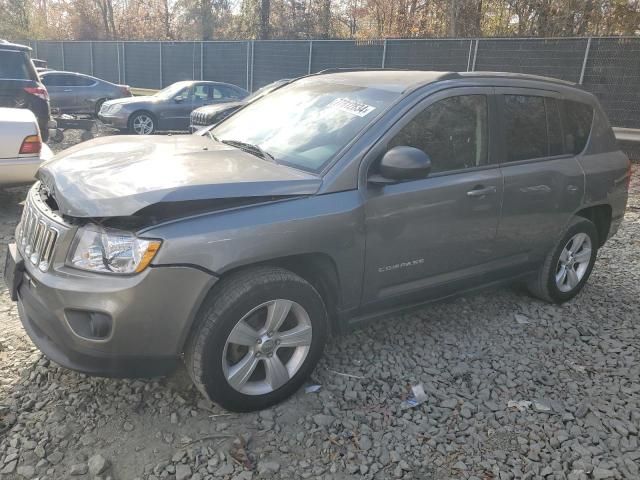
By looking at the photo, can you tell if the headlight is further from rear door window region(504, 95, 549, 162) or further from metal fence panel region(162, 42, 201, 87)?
→ metal fence panel region(162, 42, 201, 87)

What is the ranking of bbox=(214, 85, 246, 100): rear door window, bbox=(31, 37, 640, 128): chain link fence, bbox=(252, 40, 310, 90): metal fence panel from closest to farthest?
1. bbox=(31, 37, 640, 128): chain link fence
2. bbox=(214, 85, 246, 100): rear door window
3. bbox=(252, 40, 310, 90): metal fence panel

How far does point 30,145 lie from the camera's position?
5.50m

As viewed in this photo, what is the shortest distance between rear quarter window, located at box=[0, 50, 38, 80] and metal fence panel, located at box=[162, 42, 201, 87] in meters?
12.7

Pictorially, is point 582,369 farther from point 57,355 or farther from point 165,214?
point 57,355

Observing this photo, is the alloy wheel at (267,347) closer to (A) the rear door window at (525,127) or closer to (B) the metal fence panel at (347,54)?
(A) the rear door window at (525,127)

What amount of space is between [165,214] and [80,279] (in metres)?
0.48

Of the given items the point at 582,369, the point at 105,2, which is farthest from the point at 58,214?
the point at 105,2

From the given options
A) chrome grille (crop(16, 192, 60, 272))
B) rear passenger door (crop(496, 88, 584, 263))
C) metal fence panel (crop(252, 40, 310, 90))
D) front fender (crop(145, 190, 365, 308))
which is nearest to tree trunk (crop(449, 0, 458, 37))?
metal fence panel (crop(252, 40, 310, 90))

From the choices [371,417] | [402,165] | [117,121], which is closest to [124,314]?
[371,417]

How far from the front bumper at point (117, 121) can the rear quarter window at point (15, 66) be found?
3247 millimetres

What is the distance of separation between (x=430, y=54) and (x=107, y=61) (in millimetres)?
18680

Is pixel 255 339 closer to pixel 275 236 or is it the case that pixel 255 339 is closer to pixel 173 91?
pixel 275 236

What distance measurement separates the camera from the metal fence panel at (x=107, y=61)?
25484 millimetres

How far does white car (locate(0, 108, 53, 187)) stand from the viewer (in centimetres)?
535
